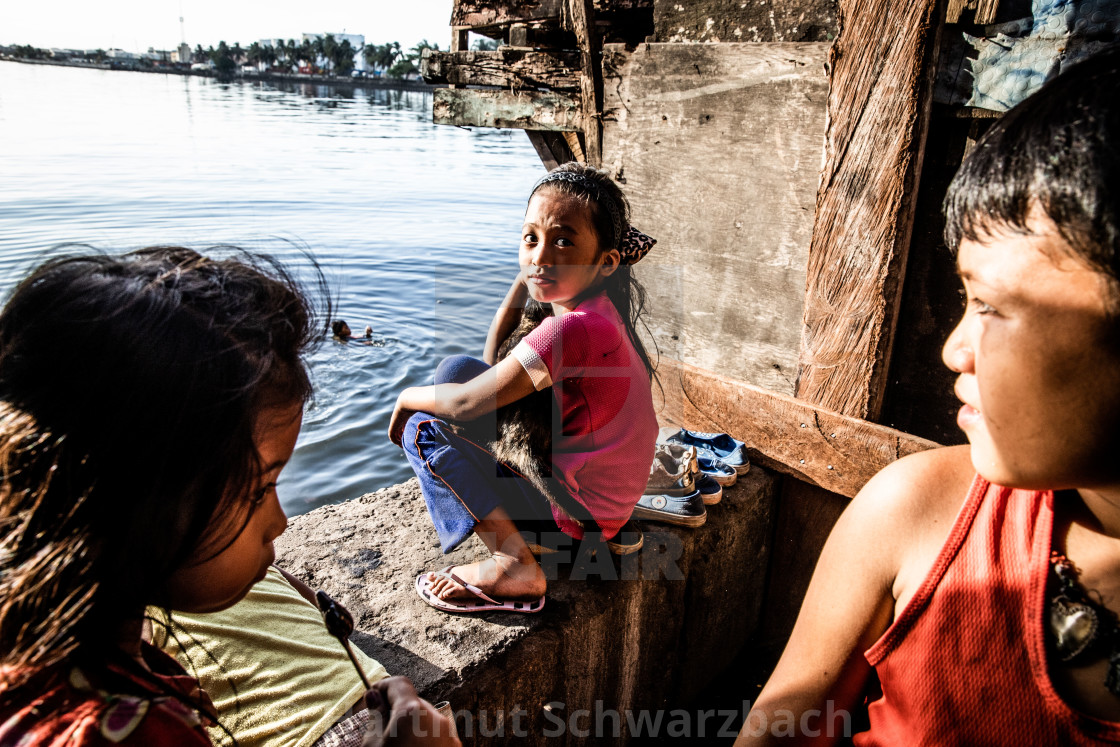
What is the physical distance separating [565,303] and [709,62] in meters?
1.20

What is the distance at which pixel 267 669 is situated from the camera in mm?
1473

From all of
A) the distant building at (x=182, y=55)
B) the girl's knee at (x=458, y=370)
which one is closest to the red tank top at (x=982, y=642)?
the girl's knee at (x=458, y=370)

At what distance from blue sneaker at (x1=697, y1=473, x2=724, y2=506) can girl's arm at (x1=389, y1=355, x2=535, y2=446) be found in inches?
33.6

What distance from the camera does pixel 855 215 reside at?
2.32m

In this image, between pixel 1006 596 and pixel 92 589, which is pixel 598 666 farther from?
pixel 92 589

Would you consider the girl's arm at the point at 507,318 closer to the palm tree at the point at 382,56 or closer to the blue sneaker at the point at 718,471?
the blue sneaker at the point at 718,471

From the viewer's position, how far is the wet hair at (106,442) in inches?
32.9

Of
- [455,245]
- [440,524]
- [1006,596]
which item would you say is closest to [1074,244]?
[1006,596]

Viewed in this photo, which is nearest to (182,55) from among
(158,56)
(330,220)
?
(158,56)

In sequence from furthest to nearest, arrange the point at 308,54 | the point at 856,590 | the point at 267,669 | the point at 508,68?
the point at 308,54 < the point at 508,68 < the point at 267,669 < the point at 856,590

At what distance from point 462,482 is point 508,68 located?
2.58 meters

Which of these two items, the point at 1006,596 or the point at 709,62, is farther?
the point at 709,62

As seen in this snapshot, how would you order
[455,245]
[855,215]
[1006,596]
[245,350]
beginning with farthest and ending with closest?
A: [455,245]
[855,215]
[1006,596]
[245,350]

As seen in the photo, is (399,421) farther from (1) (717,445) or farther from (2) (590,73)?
(2) (590,73)
